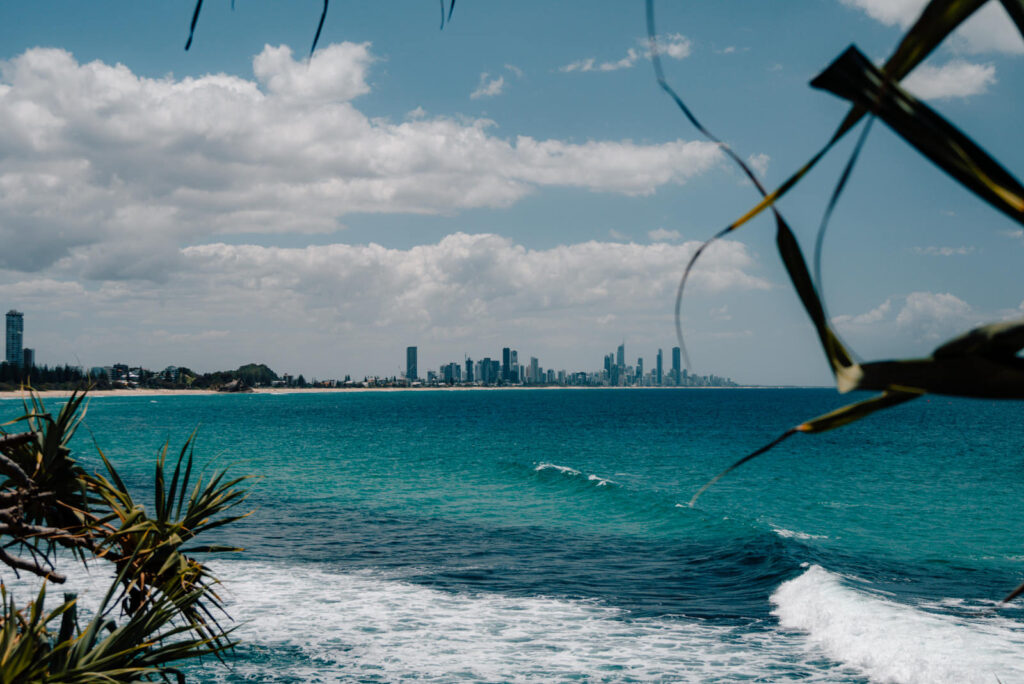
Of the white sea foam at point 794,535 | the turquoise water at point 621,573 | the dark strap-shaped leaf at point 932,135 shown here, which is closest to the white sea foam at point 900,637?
the turquoise water at point 621,573

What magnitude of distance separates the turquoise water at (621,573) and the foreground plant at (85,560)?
138 inches

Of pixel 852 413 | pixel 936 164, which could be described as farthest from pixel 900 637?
pixel 936 164

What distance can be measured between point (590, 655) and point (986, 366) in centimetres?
1265

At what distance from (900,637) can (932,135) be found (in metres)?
14.8

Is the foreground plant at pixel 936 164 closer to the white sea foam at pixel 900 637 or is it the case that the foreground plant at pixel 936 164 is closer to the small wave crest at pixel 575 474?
the white sea foam at pixel 900 637

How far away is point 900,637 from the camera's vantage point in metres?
13.4

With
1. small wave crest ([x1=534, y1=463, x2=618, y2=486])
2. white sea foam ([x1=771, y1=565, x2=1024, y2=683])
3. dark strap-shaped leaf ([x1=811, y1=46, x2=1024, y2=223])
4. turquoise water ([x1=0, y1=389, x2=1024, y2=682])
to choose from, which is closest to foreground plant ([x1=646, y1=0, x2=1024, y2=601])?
dark strap-shaped leaf ([x1=811, y1=46, x2=1024, y2=223])

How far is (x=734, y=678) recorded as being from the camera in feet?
37.8

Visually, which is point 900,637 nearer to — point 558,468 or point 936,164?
point 936,164

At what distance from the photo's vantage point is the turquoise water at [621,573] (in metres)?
12.5

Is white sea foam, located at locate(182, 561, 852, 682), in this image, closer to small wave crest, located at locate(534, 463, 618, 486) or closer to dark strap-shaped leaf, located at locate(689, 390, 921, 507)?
dark strap-shaped leaf, located at locate(689, 390, 921, 507)

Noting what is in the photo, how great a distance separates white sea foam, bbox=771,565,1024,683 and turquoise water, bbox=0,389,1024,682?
48mm

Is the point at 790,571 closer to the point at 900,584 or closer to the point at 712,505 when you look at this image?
the point at 900,584

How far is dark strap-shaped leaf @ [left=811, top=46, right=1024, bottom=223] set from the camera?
3.70ft
